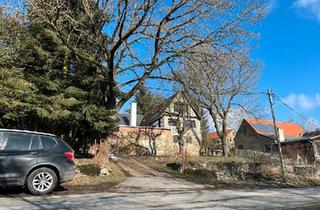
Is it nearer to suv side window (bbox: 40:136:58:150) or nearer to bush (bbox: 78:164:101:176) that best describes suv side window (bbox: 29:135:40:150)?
suv side window (bbox: 40:136:58:150)

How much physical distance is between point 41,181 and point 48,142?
3.76ft

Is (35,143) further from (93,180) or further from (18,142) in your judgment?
(93,180)

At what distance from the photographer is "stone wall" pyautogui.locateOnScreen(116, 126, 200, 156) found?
36.6m

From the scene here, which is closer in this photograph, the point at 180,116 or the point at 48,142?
the point at 48,142

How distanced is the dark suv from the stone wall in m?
26.0

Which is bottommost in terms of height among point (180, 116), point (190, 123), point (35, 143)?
point (35, 143)

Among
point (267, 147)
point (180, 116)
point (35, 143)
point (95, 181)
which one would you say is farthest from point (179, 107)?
point (35, 143)

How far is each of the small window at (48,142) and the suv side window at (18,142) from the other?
1.28ft

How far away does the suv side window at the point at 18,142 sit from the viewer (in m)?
9.11

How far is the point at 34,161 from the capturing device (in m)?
9.22

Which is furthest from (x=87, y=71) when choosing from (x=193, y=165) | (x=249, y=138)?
(x=249, y=138)

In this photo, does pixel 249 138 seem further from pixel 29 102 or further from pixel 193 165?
pixel 29 102

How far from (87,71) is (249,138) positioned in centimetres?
4068

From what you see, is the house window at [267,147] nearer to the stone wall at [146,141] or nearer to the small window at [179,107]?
the stone wall at [146,141]
